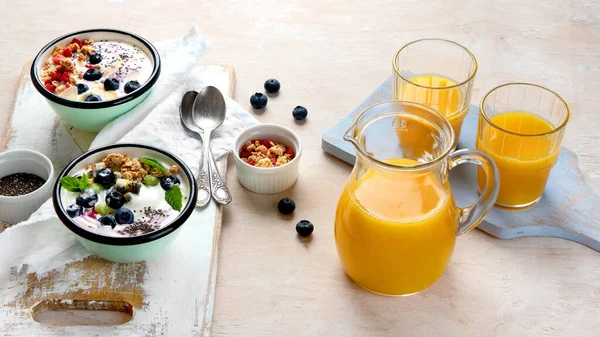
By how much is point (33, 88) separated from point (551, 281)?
4.22 ft

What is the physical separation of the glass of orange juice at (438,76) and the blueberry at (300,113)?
0.25 m

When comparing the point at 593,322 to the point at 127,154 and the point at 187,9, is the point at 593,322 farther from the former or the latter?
the point at 187,9

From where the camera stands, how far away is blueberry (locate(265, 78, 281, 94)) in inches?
78.0

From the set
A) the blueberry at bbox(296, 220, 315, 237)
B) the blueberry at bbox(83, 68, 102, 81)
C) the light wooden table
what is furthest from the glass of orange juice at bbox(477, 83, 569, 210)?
the blueberry at bbox(83, 68, 102, 81)

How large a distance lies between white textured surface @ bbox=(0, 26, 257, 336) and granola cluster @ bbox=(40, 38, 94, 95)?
12 cm

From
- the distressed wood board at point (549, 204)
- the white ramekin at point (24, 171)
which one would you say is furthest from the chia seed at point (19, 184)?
the distressed wood board at point (549, 204)

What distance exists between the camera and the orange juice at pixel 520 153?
5.21 feet

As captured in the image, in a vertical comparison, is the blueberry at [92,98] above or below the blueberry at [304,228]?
above

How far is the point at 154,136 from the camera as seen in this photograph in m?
1.80

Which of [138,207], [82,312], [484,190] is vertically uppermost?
[484,190]

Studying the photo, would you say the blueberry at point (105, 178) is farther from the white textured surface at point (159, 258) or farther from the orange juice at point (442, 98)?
the orange juice at point (442, 98)

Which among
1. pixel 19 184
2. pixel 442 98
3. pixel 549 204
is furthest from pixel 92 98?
pixel 549 204

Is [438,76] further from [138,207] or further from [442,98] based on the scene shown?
[138,207]

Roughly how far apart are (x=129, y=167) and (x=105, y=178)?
0.19 ft
